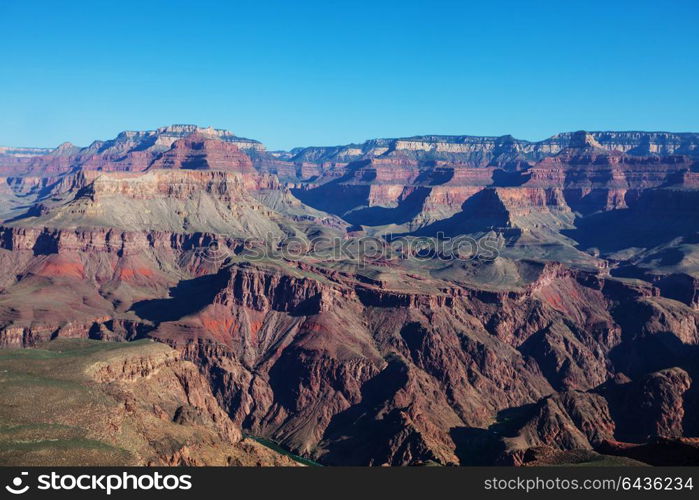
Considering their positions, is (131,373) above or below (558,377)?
above

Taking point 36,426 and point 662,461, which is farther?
point 662,461

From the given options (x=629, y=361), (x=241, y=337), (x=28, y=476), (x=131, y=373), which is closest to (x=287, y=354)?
(x=241, y=337)

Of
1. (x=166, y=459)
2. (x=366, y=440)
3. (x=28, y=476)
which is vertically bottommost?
(x=366, y=440)

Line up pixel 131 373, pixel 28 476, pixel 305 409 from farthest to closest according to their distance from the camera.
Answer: pixel 305 409
pixel 131 373
pixel 28 476

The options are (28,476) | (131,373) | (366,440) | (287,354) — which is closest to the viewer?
(28,476)

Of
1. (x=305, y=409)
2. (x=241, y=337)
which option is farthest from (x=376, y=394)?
(x=241, y=337)

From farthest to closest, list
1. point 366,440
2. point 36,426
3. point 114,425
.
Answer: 1. point 366,440
2. point 114,425
3. point 36,426

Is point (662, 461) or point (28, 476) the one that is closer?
point (28, 476)

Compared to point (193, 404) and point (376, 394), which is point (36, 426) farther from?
point (376, 394)

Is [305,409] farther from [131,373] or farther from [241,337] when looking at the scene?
[131,373]
